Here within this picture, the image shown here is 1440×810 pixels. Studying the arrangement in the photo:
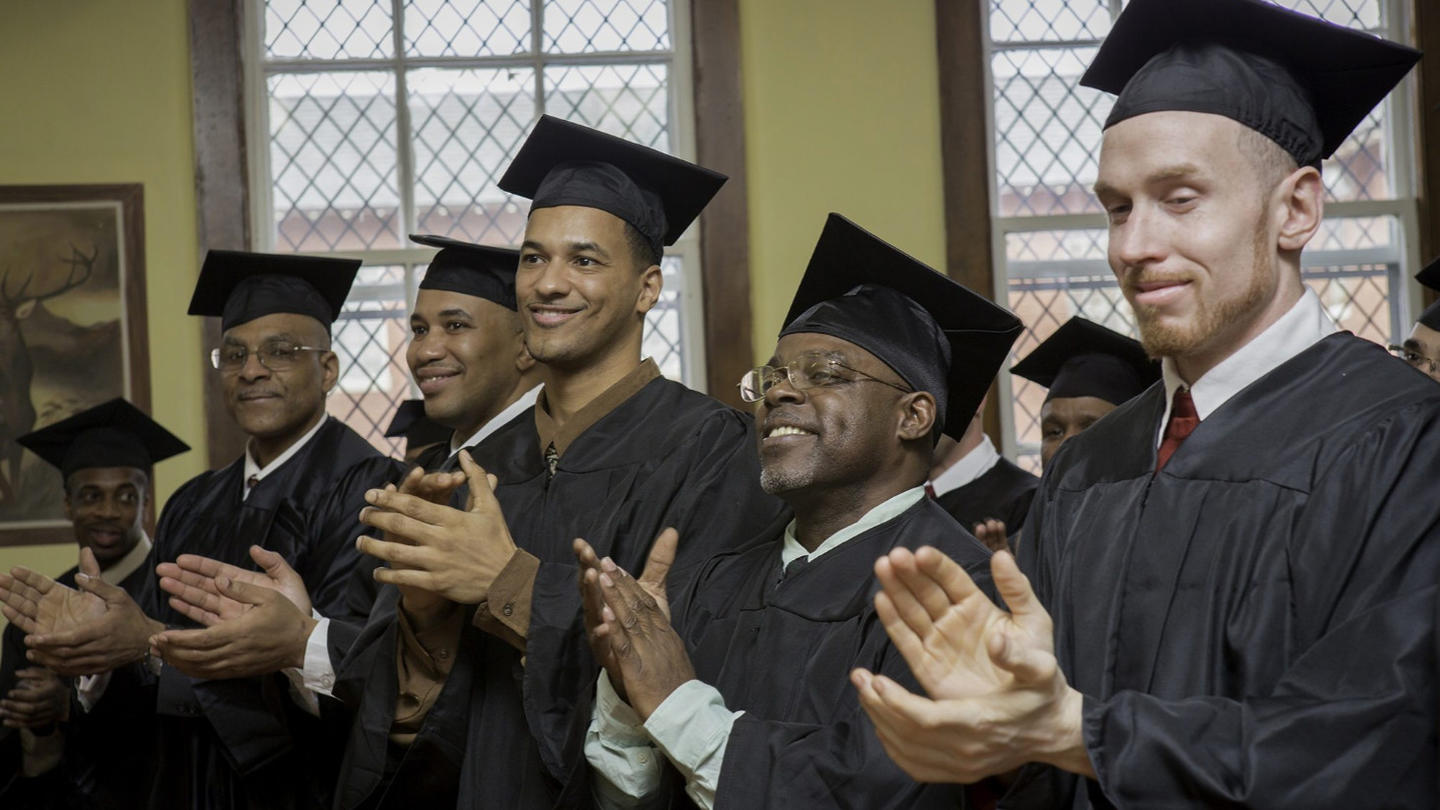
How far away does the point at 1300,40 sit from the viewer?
1.97 m

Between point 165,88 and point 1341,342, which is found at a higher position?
point 165,88

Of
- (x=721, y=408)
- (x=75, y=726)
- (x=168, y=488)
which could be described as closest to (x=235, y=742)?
(x=75, y=726)

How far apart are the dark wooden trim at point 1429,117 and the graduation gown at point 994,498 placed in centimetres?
244

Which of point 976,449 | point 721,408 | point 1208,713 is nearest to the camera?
point 1208,713

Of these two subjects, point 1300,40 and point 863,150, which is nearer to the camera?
point 1300,40

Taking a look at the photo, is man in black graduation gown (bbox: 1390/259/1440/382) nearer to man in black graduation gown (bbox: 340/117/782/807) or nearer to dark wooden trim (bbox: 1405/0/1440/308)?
man in black graduation gown (bbox: 340/117/782/807)

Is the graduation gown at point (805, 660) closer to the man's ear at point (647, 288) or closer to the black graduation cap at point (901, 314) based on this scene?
the black graduation cap at point (901, 314)

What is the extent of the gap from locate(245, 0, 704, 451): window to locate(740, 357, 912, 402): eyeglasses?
3.52m

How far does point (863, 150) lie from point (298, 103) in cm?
244

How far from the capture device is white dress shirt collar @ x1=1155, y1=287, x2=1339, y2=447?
1889 millimetres

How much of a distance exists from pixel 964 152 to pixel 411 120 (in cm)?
237

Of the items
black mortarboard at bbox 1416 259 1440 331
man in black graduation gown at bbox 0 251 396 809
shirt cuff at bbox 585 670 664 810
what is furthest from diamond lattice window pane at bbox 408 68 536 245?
shirt cuff at bbox 585 670 664 810

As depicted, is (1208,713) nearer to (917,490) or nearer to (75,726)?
(917,490)

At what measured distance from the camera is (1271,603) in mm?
1717
